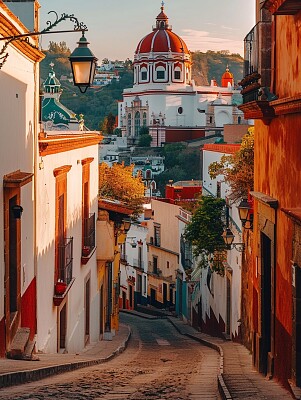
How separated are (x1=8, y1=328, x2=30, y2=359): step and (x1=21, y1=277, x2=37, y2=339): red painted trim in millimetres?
249

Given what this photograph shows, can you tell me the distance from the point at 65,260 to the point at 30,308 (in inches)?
95.2

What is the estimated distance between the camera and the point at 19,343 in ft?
29.9

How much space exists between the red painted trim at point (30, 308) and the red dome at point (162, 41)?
72.0 metres

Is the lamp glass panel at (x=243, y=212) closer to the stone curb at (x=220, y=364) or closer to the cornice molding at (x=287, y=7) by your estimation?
the stone curb at (x=220, y=364)

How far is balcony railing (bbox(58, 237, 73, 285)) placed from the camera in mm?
12594

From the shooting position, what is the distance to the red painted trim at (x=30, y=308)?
986cm

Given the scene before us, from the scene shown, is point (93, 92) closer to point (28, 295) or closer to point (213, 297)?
point (213, 297)

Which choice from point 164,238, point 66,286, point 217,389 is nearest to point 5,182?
point 217,389

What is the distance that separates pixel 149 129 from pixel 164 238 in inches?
1851

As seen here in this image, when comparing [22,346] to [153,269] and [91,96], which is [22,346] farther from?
[91,96]

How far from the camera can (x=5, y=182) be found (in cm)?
856

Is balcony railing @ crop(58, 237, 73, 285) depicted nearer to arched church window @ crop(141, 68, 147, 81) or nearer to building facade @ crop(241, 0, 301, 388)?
building facade @ crop(241, 0, 301, 388)

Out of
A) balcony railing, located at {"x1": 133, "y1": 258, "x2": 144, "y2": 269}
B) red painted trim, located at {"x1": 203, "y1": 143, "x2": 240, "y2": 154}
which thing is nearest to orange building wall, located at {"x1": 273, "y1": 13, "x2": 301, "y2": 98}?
red painted trim, located at {"x1": 203, "y1": 143, "x2": 240, "y2": 154}

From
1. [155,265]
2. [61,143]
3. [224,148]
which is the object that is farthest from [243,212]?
[155,265]
